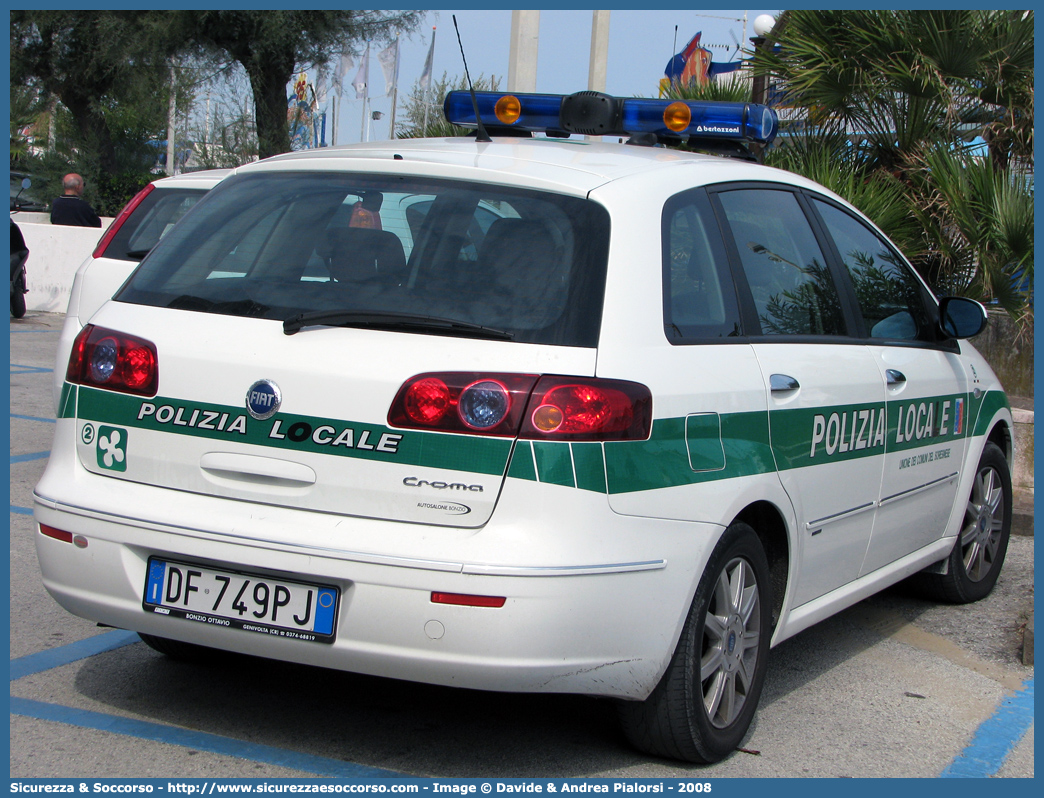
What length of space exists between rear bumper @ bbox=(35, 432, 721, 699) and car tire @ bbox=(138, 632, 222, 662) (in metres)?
0.77

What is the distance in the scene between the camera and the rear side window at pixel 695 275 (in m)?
3.26

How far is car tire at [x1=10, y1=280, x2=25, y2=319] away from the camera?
49.1 feet

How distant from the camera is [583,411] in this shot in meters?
2.86

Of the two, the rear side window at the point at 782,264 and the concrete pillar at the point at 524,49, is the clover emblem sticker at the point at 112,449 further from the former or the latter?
the concrete pillar at the point at 524,49

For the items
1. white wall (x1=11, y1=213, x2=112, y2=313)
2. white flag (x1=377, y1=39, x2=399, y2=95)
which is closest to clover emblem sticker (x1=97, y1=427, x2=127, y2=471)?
white wall (x1=11, y1=213, x2=112, y2=313)

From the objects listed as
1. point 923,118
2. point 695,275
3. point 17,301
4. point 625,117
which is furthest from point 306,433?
point 17,301

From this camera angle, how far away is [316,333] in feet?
9.92

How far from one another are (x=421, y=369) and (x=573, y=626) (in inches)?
28.4

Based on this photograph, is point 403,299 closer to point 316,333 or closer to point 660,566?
point 316,333

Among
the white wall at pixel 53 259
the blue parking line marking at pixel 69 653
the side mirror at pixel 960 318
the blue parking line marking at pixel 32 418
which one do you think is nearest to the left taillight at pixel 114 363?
the blue parking line marking at pixel 69 653

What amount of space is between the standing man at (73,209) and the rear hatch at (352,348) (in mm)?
12587

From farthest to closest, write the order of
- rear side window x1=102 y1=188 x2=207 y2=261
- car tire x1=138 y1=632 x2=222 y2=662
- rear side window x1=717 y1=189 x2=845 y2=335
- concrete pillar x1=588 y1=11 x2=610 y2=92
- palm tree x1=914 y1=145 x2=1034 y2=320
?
concrete pillar x1=588 y1=11 x2=610 y2=92 → palm tree x1=914 y1=145 x2=1034 y2=320 → rear side window x1=102 y1=188 x2=207 y2=261 → car tire x1=138 y1=632 x2=222 y2=662 → rear side window x1=717 y1=189 x2=845 y2=335

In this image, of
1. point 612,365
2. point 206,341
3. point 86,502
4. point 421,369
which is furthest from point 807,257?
point 86,502

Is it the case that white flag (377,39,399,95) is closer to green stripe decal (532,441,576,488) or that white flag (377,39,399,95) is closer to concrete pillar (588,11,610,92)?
concrete pillar (588,11,610,92)
